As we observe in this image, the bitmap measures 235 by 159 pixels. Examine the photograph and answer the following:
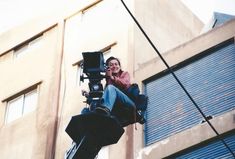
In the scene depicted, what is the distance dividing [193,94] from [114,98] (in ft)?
31.6

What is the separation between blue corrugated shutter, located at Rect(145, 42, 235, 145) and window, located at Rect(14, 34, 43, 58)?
7.88 metres

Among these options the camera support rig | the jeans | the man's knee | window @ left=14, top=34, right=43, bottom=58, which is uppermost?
window @ left=14, top=34, right=43, bottom=58

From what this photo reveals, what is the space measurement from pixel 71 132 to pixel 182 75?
11035mm

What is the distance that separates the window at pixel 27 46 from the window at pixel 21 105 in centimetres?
252

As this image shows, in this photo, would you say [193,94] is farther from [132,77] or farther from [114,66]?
[114,66]

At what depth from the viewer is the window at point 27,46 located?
23688 mm

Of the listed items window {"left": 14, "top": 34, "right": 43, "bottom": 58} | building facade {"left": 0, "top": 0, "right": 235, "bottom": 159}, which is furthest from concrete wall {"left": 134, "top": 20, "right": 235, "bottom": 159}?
window {"left": 14, "top": 34, "right": 43, "bottom": 58}

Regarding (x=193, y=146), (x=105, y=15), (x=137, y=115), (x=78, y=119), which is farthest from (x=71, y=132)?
(x=105, y=15)

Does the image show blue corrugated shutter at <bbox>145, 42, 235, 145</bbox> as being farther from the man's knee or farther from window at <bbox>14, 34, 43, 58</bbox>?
the man's knee

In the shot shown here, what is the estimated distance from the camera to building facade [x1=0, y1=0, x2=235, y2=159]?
15281 mm

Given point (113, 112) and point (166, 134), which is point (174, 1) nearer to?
point (166, 134)

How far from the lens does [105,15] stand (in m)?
21.2

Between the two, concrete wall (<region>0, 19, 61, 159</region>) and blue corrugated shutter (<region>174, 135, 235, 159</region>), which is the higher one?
concrete wall (<region>0, 19, 61, 159</region>)

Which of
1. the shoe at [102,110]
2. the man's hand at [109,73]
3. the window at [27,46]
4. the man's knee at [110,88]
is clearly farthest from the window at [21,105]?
the shoe at [102,110]
